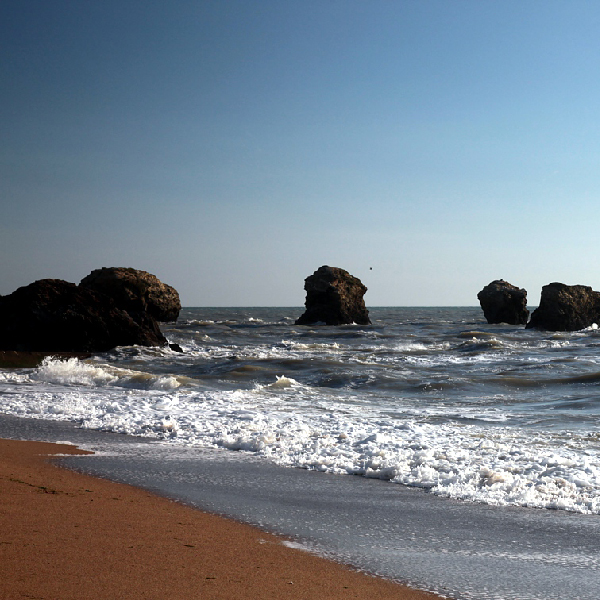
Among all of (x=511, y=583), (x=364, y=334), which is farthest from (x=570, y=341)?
(x=511, y=583)

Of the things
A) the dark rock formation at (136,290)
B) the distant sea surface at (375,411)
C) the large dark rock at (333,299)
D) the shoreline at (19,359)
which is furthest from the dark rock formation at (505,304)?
the shoreline at (19,359)

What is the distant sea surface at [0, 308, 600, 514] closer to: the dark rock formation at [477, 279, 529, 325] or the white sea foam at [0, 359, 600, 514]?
the white sea foam at [0, 359, 600, 514]

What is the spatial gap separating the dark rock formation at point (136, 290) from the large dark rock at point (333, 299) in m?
11.0

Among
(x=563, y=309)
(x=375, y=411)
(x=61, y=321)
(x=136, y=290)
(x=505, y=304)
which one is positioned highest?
(x=136, y=290)

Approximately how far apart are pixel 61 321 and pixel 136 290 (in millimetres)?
21949

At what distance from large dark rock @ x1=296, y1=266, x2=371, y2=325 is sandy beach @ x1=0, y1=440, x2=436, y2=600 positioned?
45.6m

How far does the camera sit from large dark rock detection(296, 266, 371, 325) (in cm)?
5047

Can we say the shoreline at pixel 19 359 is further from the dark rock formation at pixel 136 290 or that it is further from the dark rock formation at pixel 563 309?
the dark rock formation at pixel 563 309

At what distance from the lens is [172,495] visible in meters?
5.38

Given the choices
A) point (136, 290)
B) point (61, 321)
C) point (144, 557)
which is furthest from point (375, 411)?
point (136, 290)

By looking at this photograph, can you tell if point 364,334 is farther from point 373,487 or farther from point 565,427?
point 373,487

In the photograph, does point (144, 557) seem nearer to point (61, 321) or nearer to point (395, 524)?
point (395, 524)

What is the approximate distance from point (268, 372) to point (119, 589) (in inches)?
584

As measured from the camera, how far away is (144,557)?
3.52 metres
